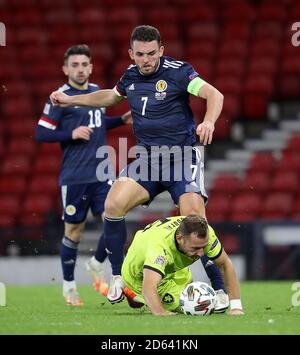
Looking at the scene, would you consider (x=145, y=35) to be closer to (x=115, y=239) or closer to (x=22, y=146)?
(x=115, y=239)

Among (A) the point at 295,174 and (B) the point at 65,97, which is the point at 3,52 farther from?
(B) the point at 65,97

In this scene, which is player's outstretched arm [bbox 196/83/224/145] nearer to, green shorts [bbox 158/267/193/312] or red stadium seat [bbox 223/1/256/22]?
green shorts [bbox 158/267/193/312]

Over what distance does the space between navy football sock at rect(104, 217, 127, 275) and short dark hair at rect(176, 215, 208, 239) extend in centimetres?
112

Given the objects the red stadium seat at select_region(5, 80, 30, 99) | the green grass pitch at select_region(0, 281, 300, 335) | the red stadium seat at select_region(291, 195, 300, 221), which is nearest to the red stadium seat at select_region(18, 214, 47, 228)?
the red stadium seat at select_region(5, 80, 30, 99)

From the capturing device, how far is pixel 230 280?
8.77 m

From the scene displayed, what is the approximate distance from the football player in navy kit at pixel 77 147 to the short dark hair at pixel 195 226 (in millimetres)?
2728

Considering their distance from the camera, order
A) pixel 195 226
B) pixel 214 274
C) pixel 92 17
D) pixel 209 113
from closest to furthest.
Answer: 1. pixel 195 226
2. pixel 209 113
3. pixel 214 274
4. pixel 92 17

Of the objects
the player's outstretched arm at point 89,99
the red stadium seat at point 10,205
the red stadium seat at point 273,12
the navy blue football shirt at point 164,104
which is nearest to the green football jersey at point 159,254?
the navy blue football shirt at point 164,104

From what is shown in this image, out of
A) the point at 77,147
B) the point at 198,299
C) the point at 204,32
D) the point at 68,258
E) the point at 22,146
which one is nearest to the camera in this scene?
the point at 198,299

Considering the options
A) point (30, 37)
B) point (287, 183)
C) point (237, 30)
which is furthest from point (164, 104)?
point (30, 37)

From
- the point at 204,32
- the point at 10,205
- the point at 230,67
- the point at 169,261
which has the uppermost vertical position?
the point at 204,32

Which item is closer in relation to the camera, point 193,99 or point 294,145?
point 294,145

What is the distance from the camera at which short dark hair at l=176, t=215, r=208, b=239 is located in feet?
27.6

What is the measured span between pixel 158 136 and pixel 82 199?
2.01m
